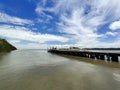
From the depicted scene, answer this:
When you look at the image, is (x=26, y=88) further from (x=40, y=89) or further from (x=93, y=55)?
(x=93, y=55)

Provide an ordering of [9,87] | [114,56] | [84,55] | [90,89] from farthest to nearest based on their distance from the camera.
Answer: [84,55]
[114,56]
[9,87]
[90,89]

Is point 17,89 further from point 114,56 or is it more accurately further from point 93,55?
point 93,55

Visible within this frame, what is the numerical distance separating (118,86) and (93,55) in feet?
72.3

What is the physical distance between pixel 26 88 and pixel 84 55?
93.0ft

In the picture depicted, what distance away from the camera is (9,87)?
29.1 feet

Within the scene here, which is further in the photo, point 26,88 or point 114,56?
point 114,56

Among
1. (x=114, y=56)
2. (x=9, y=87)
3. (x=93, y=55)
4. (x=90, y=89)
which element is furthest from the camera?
(x=93, y=55)

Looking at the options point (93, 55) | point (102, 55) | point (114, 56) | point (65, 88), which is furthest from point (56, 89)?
point (93, 55)

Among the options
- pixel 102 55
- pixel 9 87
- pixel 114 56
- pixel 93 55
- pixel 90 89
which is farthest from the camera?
pixel 93 55

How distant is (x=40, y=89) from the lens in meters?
8.36

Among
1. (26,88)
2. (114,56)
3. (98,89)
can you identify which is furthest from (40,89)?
(114,56)

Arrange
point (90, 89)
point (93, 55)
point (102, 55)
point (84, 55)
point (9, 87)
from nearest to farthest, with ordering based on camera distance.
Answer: point (90, 89), point (9, 87), point (102, 55), point (93, 55), point (84, 55)

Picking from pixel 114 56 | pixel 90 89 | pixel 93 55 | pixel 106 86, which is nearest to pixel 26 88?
pixel 90 89

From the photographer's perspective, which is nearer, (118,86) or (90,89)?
(90,89)
